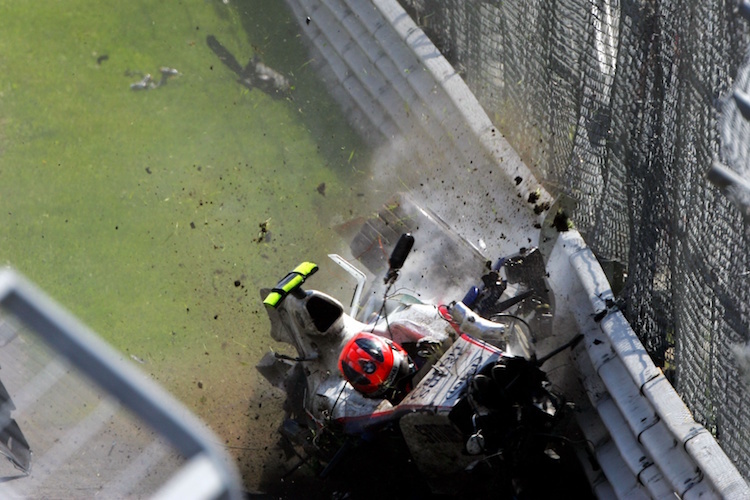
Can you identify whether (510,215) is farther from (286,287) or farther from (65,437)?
(65,437)

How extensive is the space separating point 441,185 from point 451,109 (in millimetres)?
750

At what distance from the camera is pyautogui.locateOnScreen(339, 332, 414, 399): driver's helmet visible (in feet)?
18.5

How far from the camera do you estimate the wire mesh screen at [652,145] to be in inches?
172

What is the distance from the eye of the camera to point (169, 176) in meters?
7.98

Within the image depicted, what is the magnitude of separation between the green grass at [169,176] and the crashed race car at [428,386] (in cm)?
90

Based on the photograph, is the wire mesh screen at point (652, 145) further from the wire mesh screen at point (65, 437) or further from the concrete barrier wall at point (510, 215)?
the wire mesh screen at point (65, 437)

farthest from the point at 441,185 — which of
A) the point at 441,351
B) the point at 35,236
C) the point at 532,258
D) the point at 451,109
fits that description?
the point at 35,236

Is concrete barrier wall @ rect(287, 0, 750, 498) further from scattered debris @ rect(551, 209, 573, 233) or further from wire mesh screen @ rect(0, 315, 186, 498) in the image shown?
wire mesh screen @ rect(0, 315, 186, 498)

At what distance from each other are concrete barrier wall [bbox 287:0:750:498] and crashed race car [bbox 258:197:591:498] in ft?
0.94

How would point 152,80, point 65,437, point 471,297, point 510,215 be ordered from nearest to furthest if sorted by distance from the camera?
1. point 65,437
2. point 471,297
3. point 510,215
4. point 152,80

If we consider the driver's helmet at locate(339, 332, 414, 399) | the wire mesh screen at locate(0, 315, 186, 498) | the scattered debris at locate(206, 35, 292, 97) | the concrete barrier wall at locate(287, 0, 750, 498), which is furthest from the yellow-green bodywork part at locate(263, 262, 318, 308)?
the wire mesh screen at locate(0, 315, 186, 498)

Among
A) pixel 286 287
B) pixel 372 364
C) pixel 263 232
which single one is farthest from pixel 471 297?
pixel 263 232

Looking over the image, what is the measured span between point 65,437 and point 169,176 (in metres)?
5.85

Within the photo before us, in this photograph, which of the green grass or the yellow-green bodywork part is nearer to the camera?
the yellow-green bodywork part
